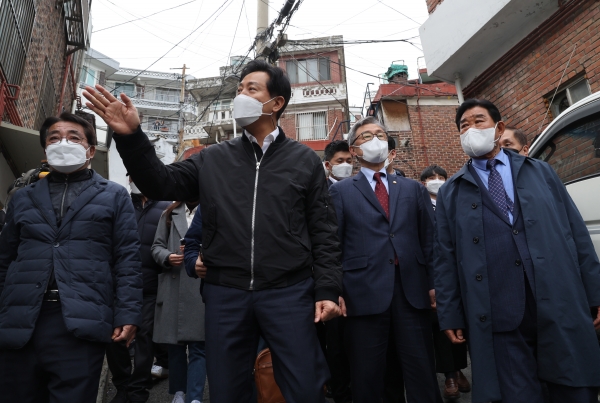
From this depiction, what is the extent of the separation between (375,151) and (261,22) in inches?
371

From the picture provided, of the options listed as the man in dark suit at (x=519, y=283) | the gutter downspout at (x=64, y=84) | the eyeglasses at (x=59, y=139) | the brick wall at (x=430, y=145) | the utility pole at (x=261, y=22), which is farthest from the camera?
the brick wall at (x=430, y=145)

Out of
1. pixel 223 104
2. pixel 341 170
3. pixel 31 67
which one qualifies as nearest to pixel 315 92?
pixel 223 104

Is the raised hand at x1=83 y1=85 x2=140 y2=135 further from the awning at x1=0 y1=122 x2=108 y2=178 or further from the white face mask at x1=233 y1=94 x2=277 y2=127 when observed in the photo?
the awning at x1=0 y1=122 x2=108 y2=178

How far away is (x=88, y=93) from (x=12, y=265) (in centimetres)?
124

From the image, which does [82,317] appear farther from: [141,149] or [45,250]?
[141,149]

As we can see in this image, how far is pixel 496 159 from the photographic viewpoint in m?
2.66

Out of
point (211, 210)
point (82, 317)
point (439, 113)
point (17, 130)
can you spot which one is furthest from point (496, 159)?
point (439, 113)

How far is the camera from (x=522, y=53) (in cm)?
760

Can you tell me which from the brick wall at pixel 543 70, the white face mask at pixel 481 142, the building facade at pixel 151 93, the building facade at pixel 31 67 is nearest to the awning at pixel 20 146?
the building facade at pixel 31 67

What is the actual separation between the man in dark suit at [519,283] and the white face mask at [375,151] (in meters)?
0.76

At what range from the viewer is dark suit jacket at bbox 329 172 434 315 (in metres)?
2.71

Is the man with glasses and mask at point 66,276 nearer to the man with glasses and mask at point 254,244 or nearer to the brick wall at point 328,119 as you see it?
the man with glasses and mask at point 254,244

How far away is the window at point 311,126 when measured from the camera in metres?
24.4

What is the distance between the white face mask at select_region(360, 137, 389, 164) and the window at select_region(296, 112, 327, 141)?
21.2 metres
